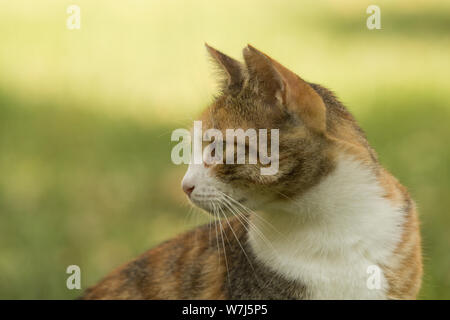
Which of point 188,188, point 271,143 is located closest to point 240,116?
point 271,143

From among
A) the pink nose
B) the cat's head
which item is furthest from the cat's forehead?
the pink nose

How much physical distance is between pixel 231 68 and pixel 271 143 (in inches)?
13.7

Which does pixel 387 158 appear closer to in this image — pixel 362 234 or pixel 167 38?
pixel 362 234

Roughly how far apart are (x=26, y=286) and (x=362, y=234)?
2053 mm

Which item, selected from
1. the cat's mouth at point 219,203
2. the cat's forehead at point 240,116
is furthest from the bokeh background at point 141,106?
the cat's mouth at point 219,203

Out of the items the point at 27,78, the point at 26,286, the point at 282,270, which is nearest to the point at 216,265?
the point at 282,270

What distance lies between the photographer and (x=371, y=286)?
2.66 metres

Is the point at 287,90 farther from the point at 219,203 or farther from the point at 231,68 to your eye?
the point at 219,203

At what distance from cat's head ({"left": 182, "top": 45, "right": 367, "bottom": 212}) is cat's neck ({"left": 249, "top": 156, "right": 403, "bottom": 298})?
0.07 metres

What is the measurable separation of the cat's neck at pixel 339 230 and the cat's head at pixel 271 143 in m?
0.07

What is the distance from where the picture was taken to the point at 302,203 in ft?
8.61

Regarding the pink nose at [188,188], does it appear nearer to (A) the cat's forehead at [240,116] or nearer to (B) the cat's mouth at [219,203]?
(B) the cat's mouth at [219,203]

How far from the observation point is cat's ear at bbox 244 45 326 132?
250 centimetres

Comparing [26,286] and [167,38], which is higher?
[167,38]
